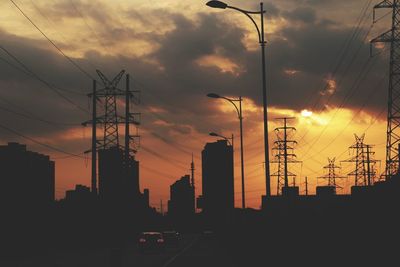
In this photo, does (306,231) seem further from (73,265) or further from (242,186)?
(242,186)

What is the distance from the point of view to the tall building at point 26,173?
459 feet

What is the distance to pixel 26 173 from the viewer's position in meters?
156

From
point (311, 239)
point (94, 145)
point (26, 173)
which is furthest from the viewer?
point (26, 173)

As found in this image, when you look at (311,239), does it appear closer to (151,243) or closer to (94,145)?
(151,243)

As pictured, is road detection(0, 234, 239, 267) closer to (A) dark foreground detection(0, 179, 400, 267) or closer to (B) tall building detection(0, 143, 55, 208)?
(A) dark foreground detection(0, 179, 400, 267)

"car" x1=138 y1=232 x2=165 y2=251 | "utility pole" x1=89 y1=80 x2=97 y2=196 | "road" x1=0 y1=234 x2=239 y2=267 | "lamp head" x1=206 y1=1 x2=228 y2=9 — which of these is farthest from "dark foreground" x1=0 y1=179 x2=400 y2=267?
"lamp head" x1=206 y1=1 x2=228 y2=9

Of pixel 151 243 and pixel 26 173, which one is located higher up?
pixel 26 173

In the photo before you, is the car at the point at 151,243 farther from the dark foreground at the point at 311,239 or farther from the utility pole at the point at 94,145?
the utility pole at the point at 94,145

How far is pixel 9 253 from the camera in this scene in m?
71.4

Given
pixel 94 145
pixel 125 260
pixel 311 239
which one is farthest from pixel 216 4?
pixel 94 145

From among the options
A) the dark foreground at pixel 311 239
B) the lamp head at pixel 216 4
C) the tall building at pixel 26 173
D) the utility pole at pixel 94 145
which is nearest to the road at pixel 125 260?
the dark foreground at pixel 311 239

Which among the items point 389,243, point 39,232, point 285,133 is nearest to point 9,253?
point 39,232

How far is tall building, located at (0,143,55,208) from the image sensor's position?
459 feet

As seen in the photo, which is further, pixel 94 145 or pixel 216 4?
pixel 94 145
